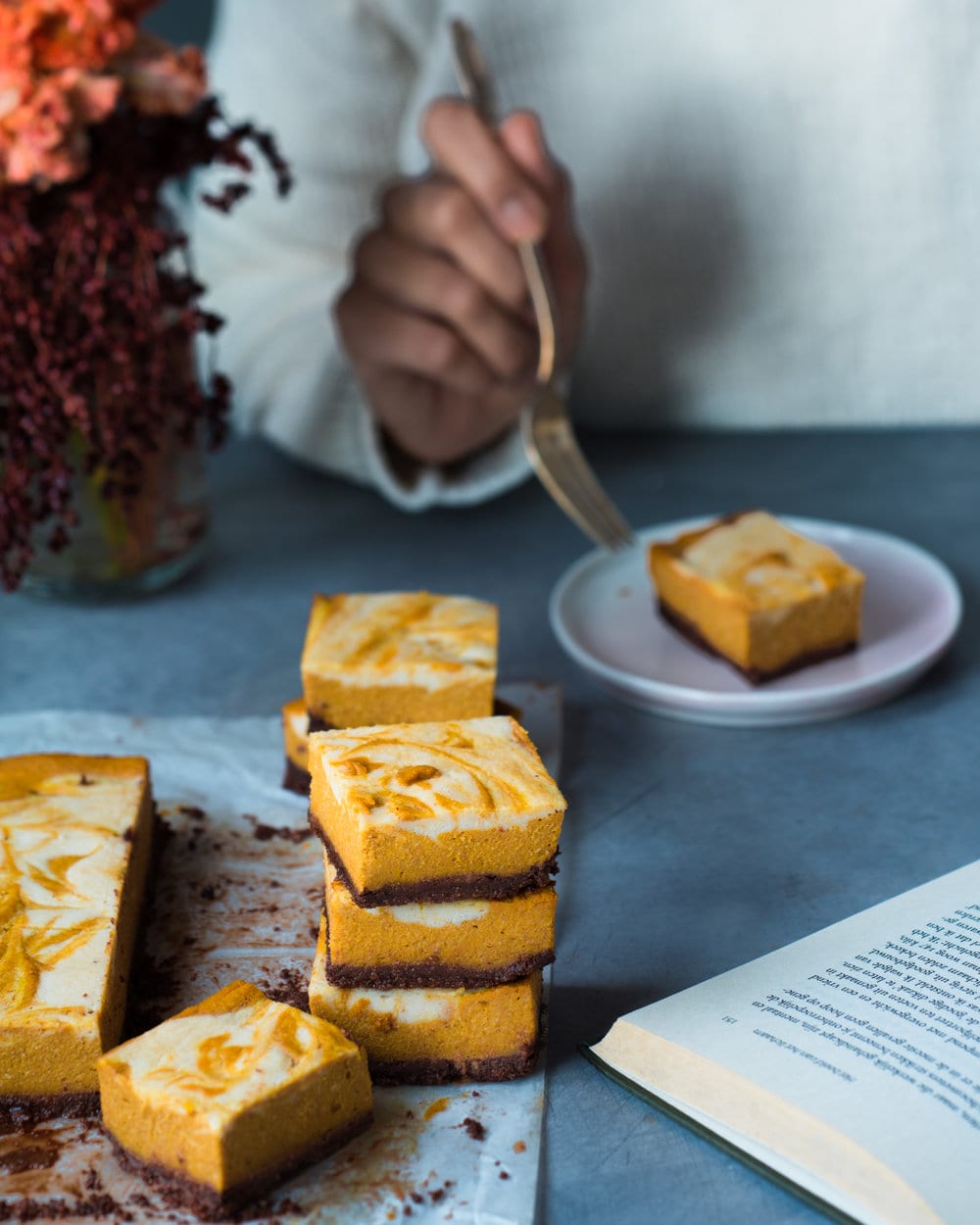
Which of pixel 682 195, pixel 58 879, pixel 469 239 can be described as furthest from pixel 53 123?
pixel 682 195

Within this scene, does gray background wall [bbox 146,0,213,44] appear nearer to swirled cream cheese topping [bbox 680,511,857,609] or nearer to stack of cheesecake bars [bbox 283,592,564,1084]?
swirled cream cheese topping [bbox 680,511,857,609]

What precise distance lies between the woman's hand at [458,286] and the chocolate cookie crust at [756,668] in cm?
51

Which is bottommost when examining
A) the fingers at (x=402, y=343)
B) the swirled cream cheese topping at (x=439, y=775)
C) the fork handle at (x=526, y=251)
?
the swirled cream cheese topping at (x=439, y=775)

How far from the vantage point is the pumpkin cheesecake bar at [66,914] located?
0.89 metres

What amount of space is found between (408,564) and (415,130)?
0.76 meters

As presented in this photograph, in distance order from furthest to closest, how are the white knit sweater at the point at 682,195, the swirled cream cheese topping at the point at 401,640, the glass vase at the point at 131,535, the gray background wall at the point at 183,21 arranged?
the gray background wall at the point at 183,21, the white knit sweater at the point at 682,195, the glass vase at the point at 131,535, the swirled cream cheese topping at the point at 401,640

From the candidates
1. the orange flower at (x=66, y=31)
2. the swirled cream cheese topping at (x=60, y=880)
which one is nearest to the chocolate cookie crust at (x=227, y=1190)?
the swirled cream cheese topping at (x=60, y=880)

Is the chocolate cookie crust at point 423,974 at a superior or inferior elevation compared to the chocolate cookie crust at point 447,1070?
superior

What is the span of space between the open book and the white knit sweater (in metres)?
1.03

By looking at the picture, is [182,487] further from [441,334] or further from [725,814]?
[725,814]

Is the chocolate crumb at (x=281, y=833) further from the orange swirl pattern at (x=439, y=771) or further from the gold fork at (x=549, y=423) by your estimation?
the gold fork at (x=549, y=423)

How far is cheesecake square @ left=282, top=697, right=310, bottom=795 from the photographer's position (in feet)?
3.99

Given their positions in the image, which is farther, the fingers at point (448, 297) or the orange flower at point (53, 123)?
the fingers at point (448, 297)

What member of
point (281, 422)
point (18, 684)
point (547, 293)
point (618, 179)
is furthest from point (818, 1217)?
point (618, 179)
